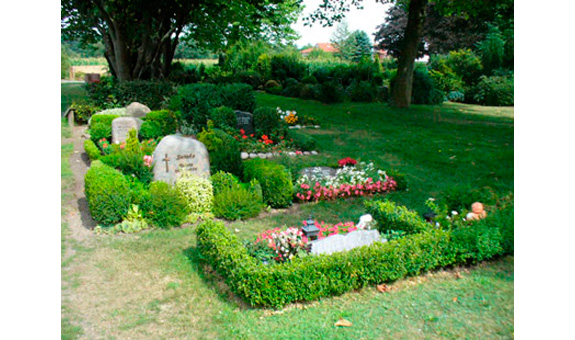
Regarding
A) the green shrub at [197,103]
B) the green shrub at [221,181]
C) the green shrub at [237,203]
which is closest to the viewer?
the green shrub at [237,203]

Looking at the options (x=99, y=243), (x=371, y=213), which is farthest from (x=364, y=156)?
(x=99, y=243)

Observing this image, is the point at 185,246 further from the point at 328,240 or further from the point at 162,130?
the point at 162,130

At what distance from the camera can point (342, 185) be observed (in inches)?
344

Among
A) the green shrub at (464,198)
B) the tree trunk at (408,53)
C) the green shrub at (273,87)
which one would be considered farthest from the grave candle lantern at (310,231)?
the green shrub at (273,87)

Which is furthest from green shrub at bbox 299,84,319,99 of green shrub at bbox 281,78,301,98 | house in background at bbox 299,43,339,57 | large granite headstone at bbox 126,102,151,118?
house in background at bbox 299,43,339,57

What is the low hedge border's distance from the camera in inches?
183

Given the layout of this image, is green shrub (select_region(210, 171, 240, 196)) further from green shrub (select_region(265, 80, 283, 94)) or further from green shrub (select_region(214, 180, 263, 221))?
green shrub (select_region(265, 80, 283, 94))

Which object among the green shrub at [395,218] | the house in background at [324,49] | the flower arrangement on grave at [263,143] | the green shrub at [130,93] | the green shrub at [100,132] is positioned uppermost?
the house in background at [324,49]

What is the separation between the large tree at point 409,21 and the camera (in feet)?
59.3

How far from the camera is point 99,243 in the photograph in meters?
6.50

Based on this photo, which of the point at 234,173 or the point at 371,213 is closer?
the point at 371,213

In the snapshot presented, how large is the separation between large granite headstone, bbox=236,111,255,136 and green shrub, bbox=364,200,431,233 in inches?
315

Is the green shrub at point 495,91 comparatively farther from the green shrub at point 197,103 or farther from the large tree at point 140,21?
the green shrub at point 197,103

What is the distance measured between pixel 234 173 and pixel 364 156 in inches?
189
